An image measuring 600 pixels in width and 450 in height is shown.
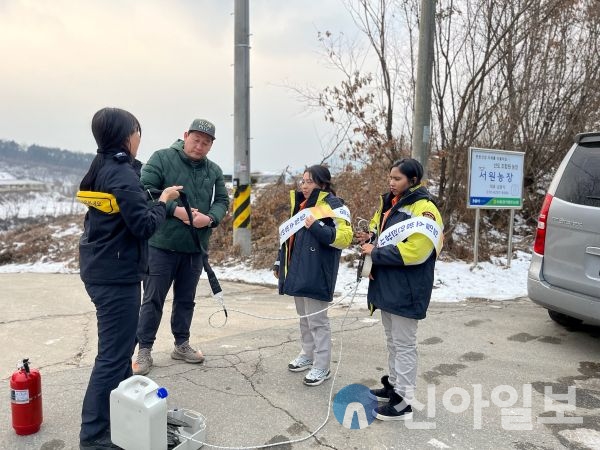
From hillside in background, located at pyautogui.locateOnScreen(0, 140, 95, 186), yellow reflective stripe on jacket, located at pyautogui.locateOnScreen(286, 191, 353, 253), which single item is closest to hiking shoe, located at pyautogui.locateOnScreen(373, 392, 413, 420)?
yellow reflective stripe on jacket, located at pyautogui.locateOnScreen(286, 191, 353, 253)

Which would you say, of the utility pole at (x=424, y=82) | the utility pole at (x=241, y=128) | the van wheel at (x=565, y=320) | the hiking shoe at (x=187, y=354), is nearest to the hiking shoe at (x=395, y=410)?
the hiking shoe at (x=187, y=354)

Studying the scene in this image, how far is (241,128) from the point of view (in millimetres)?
8828

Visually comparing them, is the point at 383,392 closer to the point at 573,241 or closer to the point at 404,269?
the point at 404,269

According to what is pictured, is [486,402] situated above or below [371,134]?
below

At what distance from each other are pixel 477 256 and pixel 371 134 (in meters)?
3.32

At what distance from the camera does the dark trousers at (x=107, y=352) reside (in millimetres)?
2660

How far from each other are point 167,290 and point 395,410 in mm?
2036

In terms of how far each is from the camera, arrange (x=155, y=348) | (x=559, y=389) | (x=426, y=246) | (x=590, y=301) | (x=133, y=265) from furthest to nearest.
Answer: (x=155, y=348), (x=590, y=301), (x=559, y=389), (x=426, y=246), (x=133, y=265)

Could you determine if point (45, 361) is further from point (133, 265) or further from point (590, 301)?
point (590, 301)

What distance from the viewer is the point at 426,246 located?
3.01 metres

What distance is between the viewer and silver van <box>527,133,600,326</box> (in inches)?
157

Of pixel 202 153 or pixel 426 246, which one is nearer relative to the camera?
pixel 426 246

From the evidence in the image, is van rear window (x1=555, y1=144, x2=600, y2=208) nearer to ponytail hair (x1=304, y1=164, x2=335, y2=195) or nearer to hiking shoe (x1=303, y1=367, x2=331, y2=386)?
ponytail hair (x1=304, y1=164, x2=335, y2=195)

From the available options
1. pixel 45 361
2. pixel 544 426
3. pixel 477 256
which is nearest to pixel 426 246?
pixel 544 426
